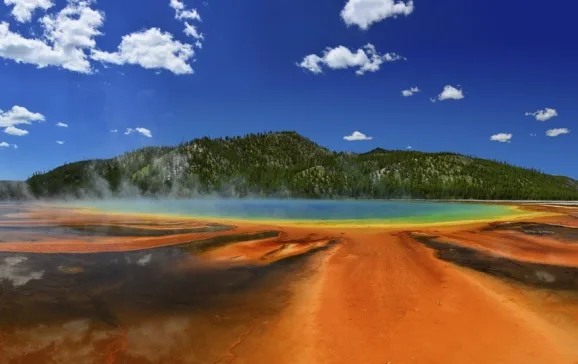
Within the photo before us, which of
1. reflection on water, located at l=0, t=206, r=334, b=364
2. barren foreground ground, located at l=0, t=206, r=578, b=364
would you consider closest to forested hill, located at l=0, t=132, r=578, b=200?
barren foreground ground, located at l=0, t=206, r=578, b=364

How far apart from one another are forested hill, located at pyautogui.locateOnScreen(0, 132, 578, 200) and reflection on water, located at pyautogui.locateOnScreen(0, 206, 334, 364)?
113736mm

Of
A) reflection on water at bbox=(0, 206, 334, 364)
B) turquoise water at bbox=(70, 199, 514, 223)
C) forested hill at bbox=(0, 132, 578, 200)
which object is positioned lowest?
reflection on water at bbox=(0, 206, 334, 364)

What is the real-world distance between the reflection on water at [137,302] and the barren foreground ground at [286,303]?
0.04 metres

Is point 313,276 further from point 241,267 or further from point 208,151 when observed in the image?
point 208,151

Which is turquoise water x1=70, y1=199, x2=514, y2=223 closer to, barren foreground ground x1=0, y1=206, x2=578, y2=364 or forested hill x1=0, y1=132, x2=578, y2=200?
barren foreground ground x1=0, y1=206, x2=578, y2=364

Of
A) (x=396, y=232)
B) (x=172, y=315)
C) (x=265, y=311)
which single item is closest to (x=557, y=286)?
(x=265, y=311)

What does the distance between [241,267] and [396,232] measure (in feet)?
40.0

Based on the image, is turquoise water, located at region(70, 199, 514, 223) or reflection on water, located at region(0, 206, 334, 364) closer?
reflection on water, located at region(0, 206, 334, 364)

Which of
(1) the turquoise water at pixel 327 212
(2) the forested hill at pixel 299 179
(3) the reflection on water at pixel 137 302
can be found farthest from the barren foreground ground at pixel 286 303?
(2) the forested hill at pixel 299 179

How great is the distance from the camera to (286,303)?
9.50 metres

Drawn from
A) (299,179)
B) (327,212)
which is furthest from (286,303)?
Result: (299,179)

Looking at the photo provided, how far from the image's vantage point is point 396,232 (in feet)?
74.5

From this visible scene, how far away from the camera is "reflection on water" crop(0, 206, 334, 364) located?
6.85 metres

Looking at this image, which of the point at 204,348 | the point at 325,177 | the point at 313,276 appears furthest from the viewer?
the point at 325,177
